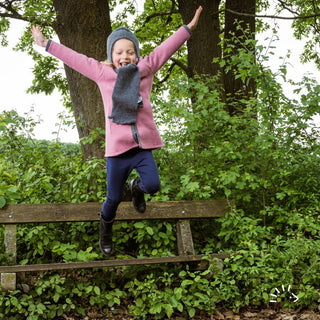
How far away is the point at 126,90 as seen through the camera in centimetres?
347

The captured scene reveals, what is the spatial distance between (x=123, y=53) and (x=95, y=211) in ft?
6.87

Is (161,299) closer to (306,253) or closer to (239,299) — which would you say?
(239,299)

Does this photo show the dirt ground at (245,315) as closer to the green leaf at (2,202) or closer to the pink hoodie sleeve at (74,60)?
the green leaf at (2,202)

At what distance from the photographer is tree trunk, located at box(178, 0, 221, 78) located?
8.15 m

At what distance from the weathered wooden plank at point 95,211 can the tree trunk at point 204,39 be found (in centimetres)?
376

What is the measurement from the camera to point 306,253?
186 inches

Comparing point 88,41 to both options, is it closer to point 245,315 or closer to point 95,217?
point 95,217

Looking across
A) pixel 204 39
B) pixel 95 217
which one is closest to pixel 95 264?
pixel 95 217

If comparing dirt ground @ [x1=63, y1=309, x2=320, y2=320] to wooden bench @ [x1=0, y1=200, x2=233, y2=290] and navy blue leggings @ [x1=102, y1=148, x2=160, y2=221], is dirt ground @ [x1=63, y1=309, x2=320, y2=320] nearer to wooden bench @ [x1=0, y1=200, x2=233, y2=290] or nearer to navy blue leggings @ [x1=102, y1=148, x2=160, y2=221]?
wooden bench @ [x1=0, y1=200, x2=233, y2=290]

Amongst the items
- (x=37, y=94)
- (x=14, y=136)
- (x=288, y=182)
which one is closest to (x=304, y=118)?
(x=288, y=182)

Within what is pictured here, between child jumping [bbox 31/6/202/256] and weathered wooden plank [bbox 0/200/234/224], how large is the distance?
113 cm

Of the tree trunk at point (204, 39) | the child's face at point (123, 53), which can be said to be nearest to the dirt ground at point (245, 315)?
the child's face at point (123, 53)

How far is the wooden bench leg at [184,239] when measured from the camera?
489 centimetres

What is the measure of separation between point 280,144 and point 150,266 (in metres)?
2.29
